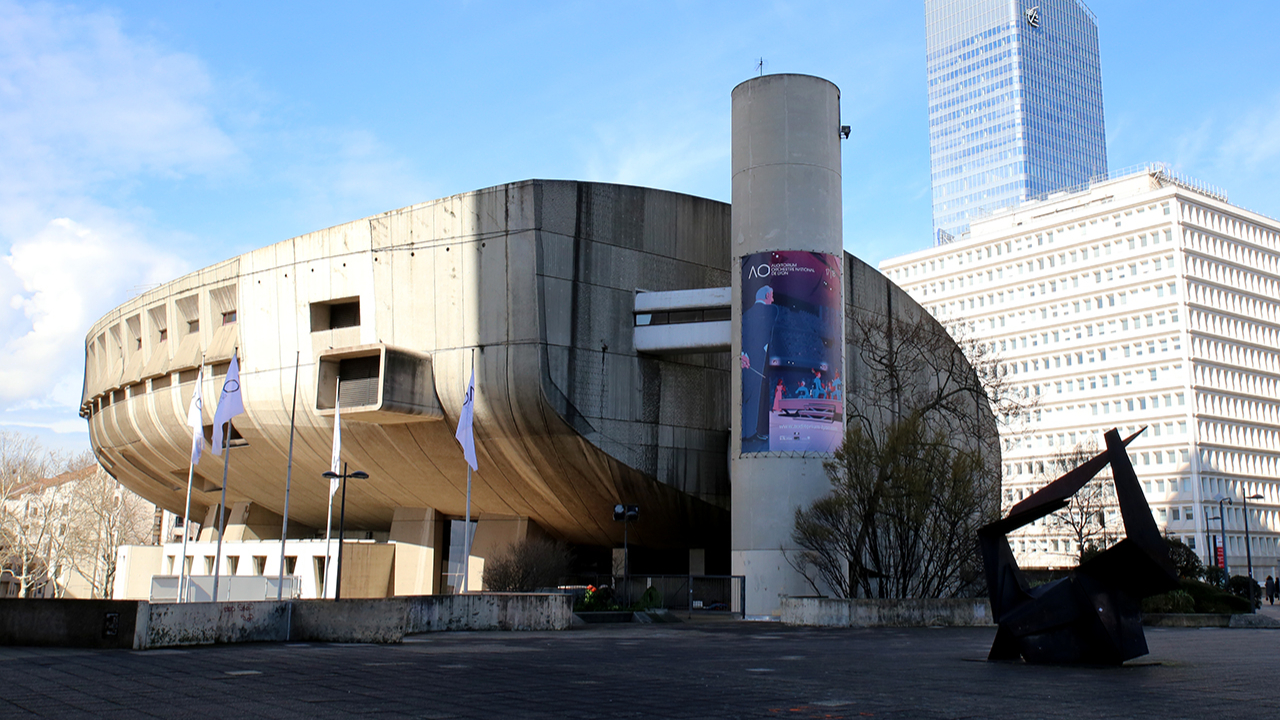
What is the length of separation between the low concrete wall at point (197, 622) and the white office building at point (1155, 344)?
7119 cm

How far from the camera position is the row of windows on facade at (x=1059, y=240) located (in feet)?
280

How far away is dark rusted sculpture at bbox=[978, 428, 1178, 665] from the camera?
1229 centimetres

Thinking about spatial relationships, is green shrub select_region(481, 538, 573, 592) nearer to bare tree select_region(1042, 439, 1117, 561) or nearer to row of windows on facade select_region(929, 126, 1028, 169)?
bare tree select_region(1042, 439, 1117, 561)

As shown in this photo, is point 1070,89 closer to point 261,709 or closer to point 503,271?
point 503,271

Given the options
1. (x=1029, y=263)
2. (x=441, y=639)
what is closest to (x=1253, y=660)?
(x=441, y=639)

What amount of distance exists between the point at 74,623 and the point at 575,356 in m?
20.8

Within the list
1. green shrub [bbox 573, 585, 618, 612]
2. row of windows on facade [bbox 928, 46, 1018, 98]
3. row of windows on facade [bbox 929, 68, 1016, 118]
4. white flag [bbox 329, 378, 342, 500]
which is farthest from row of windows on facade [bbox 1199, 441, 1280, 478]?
row of windows on facade [bbox 928, 46, 1018, 98]

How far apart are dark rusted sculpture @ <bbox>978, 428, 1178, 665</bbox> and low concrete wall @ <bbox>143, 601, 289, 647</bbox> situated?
35.8 feet

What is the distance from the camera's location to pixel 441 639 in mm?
18391

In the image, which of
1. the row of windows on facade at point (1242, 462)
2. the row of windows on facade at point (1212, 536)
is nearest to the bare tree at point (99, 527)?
the row of windows on facade at point (1212, 536)

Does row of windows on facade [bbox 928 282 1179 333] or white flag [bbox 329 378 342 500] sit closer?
white flag [bbox 329 378 342 500]

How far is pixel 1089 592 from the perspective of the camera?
12.7m

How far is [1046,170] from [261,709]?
523ft

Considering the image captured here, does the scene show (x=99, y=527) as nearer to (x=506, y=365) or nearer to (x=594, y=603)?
(x=506, y=365)
